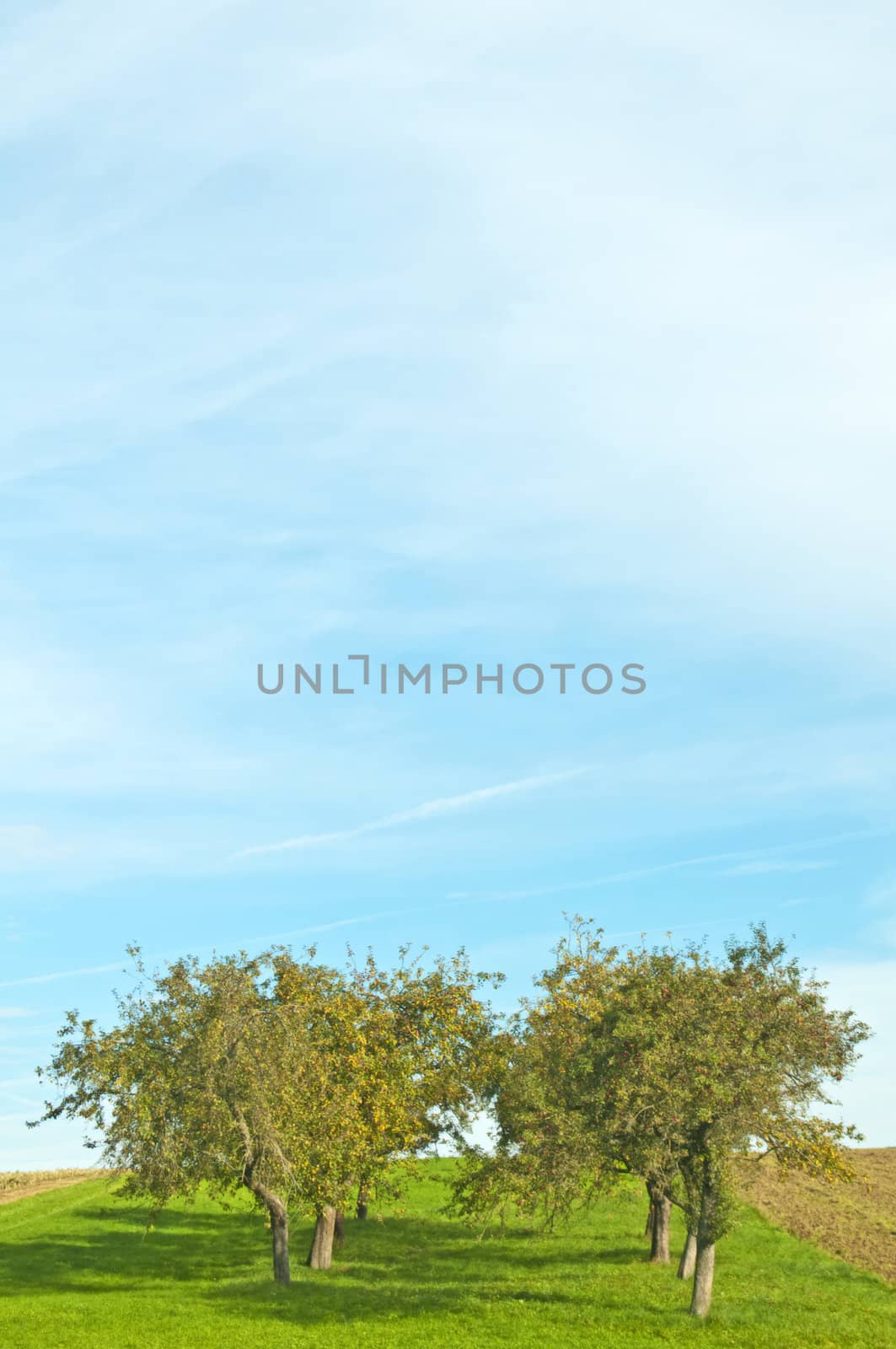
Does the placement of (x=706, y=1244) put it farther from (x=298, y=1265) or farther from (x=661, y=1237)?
(x=298, y=1265)

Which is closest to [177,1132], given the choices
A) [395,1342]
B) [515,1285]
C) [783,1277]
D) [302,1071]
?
[302,1071]

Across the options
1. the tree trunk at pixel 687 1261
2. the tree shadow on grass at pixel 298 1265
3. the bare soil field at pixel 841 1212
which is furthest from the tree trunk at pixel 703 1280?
the bare soil field at pixel 841 1212

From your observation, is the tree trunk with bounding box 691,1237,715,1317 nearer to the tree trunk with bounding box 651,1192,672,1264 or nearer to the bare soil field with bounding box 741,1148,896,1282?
the bare soil field with bounding box 741,1148,896,1282

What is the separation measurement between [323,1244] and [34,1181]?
5733 cm

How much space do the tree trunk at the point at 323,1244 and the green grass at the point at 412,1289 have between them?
809 millimetres

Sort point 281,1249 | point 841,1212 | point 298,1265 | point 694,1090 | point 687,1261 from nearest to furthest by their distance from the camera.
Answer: point 694,1090 < point 281,1249 < point 687,1261 < point 298,1265 < point 841,1212

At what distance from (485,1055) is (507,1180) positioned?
30.7 feet

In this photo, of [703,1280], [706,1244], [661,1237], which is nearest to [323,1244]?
[661,1237]

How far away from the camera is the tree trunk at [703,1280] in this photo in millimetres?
42844

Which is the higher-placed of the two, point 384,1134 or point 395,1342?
point 384,1134

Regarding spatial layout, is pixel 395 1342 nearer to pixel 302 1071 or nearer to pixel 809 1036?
pixel 302 1071

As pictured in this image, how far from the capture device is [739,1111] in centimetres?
4150

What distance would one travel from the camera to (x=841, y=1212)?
72625 mm

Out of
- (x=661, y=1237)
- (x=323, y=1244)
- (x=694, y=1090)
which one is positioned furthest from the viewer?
(x=661, y=1237)
